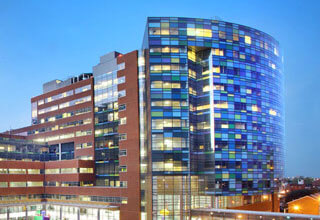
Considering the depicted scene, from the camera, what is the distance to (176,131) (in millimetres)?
85375

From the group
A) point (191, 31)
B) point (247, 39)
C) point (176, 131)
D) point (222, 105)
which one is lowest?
point (176, 131)

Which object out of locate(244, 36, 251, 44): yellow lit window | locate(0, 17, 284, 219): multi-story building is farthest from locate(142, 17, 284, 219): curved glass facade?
locate(0, 17, 284, 219): multi-story building

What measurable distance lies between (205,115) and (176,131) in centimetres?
1104

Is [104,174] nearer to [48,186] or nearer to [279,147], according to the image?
[48,186]

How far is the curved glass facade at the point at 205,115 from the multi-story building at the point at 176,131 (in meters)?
0.26

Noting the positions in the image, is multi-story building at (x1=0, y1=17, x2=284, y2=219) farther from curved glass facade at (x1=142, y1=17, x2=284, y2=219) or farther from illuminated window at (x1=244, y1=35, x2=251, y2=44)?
illuminated window at (x1=244, y1=35, x2=251, y2=44)

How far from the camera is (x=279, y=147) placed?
354ft

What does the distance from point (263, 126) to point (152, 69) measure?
124 ft

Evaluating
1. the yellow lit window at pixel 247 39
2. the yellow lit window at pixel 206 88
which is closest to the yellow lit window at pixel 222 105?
the yellow lit window at pixel 206 88

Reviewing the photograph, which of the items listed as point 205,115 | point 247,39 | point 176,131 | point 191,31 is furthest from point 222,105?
point 191,31

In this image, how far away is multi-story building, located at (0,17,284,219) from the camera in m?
85.1

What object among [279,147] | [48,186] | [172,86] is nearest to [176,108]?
[172,86]

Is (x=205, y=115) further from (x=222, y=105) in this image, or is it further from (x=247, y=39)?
(x=247, y=39)

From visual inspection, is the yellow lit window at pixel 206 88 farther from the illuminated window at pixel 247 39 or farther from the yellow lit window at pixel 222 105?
the illuminated window at pixel 247 39
